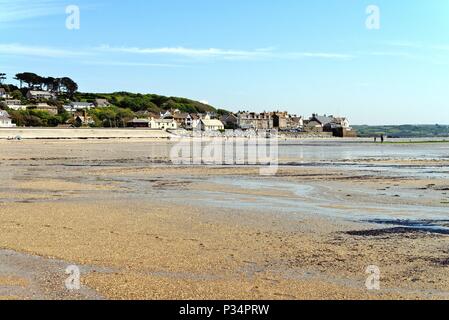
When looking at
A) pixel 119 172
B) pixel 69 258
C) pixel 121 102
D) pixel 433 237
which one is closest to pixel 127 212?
pixel 69 258

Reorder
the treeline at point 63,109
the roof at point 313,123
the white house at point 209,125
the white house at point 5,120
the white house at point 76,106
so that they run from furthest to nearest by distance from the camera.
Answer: the roof at point 313,123 < the white house at point 209,125 < the white house at point 76,106 < the treeline at point 63,109 < the white house at point 5,120

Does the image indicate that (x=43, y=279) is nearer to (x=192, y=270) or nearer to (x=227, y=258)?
(x=192, y=270)

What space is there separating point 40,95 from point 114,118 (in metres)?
38.2

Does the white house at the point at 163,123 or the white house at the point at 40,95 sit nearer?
the white house at the point at 163,123

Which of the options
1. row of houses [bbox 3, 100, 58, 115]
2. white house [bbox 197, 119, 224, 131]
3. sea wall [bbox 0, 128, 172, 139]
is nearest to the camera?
sea wall [bbox 0, 128, 172, 139]

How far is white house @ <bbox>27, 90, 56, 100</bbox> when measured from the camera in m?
154

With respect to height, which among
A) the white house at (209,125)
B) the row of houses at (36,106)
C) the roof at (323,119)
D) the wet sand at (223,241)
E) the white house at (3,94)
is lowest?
the wet sand at (223,241)

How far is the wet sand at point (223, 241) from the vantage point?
7293 mm

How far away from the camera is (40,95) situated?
157375mm

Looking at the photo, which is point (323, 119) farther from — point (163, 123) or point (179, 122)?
point (163, 123)

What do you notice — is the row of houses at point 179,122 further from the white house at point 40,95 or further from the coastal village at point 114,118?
the white house at point 40,95
